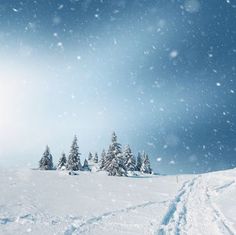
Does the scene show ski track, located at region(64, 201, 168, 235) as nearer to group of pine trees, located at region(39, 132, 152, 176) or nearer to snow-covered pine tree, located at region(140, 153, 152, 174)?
group of pine trees, located at region(39, 132, 152, 176)

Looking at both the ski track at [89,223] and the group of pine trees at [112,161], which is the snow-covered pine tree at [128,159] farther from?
the ski track at [89,223]

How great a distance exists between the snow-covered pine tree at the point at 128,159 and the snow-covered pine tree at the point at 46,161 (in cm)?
1635

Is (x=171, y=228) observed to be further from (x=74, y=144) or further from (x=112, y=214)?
(x=74, y=144)

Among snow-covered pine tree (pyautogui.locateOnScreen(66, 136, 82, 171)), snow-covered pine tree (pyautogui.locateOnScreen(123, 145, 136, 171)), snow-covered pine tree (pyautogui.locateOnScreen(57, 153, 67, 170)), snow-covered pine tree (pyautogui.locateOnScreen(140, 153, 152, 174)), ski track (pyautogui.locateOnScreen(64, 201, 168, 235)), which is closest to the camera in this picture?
ski track (pyautogui.locateOnScreen(64, 201, 168, 235))

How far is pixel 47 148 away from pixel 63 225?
56043mm

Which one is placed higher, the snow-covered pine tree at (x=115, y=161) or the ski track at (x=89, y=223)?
the snow-covered pine tree at (x=115, y=161)

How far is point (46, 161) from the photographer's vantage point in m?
63.8

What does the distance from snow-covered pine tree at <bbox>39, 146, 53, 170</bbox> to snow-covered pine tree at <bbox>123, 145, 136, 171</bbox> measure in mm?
16353

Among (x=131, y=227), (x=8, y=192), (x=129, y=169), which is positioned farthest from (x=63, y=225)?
(x=129, y=169)

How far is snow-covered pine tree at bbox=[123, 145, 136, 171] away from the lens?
70875 mm

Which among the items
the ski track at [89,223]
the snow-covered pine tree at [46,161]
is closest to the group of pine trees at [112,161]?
the snow-covered pine tree at [46,161]

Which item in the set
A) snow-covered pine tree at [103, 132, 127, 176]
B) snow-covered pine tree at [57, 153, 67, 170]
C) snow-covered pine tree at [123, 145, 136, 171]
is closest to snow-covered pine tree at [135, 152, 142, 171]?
snow-covered pine tree at [123, 145, 136, 171]

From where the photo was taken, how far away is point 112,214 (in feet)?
45.3

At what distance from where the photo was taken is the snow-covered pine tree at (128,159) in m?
70.9
